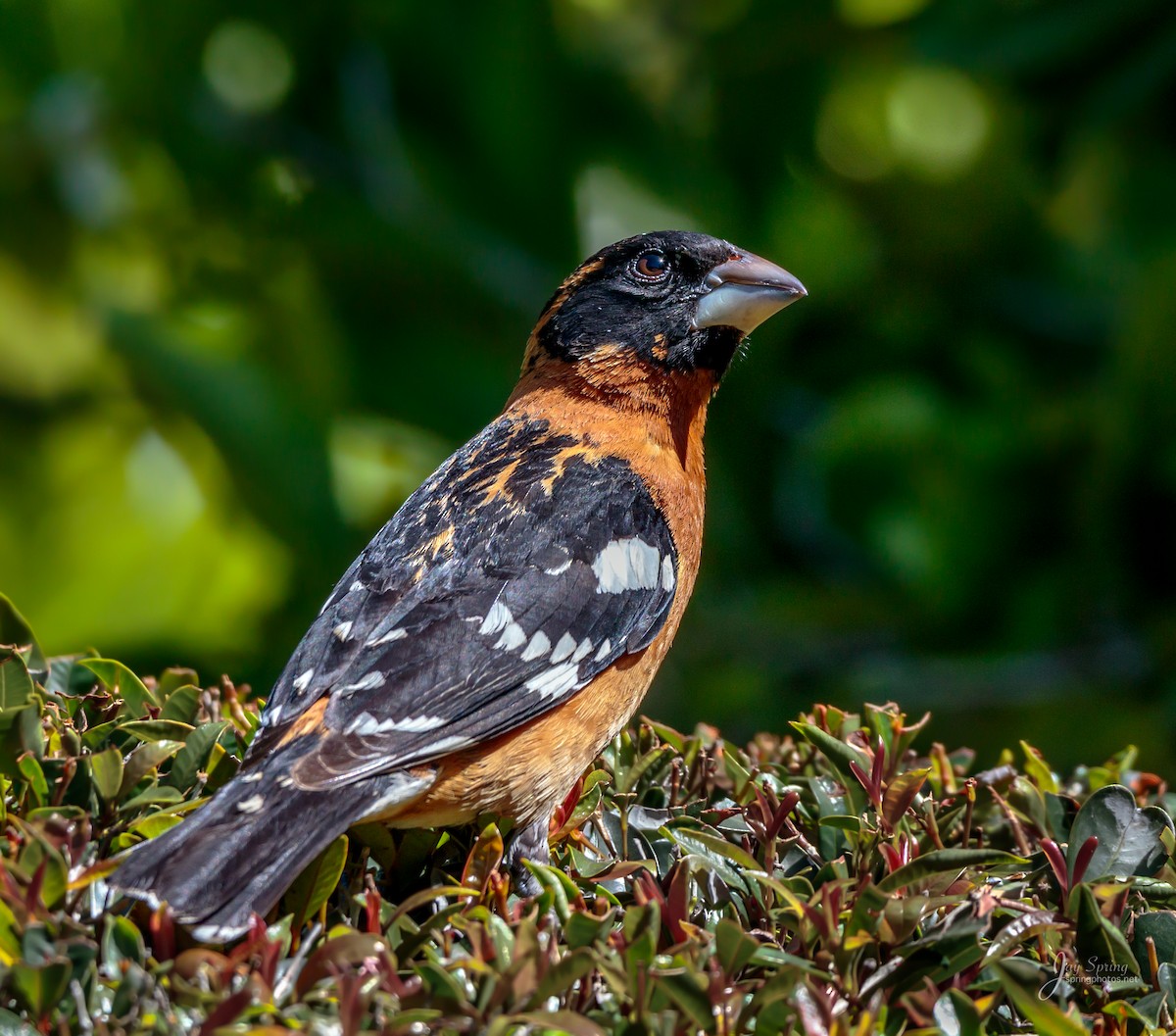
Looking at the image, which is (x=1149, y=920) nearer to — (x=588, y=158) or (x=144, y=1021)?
(x=144, y=1021)

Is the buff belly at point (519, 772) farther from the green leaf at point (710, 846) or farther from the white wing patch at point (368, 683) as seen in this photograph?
the green leaf at point (710, 846)

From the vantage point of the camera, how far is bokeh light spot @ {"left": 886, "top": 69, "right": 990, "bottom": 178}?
526cm

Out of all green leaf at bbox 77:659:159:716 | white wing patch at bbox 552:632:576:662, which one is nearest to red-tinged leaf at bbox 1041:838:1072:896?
white wing patch at bbox 552:632:576:662

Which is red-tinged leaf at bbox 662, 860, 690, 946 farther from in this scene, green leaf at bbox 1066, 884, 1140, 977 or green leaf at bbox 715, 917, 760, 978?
green leaf at bbox 1066, 884, 1140, 977

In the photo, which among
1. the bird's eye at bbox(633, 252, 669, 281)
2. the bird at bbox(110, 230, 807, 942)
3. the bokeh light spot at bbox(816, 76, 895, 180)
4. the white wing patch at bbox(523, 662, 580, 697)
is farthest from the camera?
the bokeh light spot at bbox(816, 76, 895, 180)

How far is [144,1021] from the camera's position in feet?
5.43

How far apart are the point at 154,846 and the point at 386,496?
336 cm

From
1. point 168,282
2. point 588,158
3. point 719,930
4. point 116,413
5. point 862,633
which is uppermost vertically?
point 588,158

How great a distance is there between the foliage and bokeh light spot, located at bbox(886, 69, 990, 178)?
3174mm

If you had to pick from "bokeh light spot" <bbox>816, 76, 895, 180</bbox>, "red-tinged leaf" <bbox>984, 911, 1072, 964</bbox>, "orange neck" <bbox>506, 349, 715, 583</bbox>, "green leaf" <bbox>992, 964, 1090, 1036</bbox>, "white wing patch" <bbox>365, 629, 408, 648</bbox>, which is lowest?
"red-tinged leaf" <bbox>984, 911, 1072, 964</bbox>

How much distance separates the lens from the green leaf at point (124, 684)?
2709mm

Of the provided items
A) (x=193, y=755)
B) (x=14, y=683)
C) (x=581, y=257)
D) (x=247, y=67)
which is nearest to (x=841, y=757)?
(x=193, y=755)

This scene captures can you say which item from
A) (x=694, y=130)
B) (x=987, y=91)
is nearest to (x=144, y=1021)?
(x=694, y=130)

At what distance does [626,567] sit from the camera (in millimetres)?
3104
